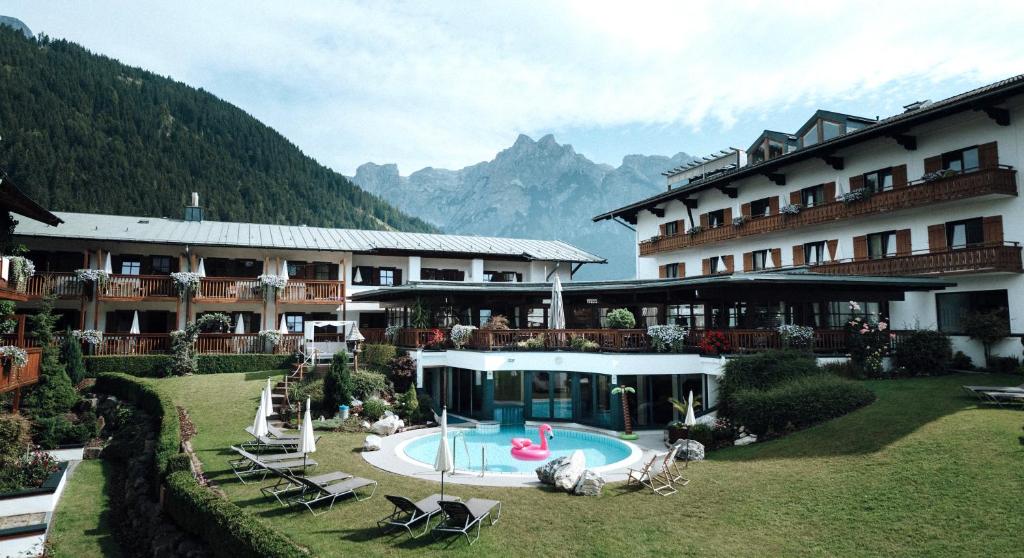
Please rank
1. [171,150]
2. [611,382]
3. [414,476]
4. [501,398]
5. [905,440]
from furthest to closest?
[171,150], [501,398], [611,382], [414,476], [905,440]

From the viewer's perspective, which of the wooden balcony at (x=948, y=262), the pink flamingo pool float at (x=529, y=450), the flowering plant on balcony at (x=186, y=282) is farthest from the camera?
the flowering plant on balcony at (x=186, y=282)

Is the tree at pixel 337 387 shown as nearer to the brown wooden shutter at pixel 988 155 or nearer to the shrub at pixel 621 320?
the shrub at pixel 621 320

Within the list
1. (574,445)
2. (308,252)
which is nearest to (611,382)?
(574,445)

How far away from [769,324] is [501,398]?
462 inches

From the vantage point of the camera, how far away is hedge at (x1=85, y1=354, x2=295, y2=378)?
27781 mm

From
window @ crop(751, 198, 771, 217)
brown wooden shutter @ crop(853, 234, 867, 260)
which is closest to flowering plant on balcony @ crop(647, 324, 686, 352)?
brown wooden shutter @ crop(853, 234, 867, 260)

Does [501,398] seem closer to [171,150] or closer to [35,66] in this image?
[171,150]

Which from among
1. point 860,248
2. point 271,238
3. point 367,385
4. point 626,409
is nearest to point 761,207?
point 860,248

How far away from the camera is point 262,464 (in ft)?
43.7

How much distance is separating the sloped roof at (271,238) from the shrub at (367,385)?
12.5 meters

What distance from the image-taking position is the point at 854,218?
2745cm

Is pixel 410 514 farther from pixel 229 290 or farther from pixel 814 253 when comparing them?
pixel 814 253

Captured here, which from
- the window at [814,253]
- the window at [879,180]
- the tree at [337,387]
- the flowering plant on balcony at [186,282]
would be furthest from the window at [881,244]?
the flowering plant on balcony at [186,282]

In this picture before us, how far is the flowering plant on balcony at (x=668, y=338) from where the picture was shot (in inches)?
848
